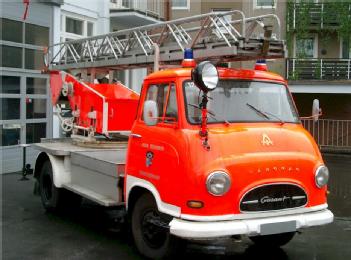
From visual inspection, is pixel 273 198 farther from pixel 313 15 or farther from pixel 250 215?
pixel 313 15

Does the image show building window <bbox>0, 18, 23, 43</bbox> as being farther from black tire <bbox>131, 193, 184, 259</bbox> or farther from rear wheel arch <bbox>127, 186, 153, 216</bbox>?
black tire <bbox>131, 193, 184, 259</bbox>

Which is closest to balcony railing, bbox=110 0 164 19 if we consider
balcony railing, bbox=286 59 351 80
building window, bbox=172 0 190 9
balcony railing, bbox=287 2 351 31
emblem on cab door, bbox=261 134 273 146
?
building window, bbox=172 0 190 9

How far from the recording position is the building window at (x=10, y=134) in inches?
476

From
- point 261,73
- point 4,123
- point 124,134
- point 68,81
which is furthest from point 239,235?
point 4,123

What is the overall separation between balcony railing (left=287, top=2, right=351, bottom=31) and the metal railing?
17.5 ft

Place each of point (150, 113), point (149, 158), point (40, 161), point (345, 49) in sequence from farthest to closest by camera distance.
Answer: point (345, 49) → point (40, 161) → point (149, 158) → point (150, 113)

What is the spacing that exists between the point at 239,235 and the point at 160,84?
1977mm

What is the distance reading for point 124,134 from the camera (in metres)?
8.27

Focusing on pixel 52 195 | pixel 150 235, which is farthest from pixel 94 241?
pixel 52 195

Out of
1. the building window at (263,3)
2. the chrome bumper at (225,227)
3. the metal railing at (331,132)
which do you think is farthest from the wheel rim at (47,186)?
the building window at (263,3)

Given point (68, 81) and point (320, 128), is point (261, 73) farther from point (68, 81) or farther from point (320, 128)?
point (320, 128)

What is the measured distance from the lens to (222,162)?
5.34 meters

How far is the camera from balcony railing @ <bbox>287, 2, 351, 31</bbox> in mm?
24234

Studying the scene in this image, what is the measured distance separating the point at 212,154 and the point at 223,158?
118 millimetres
